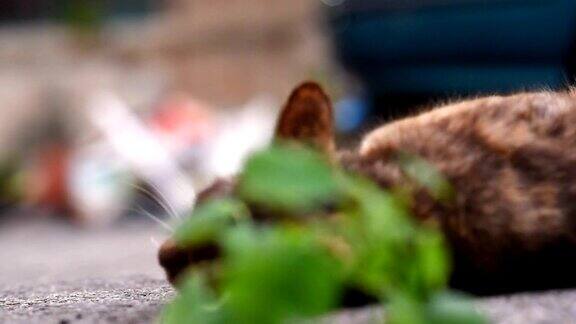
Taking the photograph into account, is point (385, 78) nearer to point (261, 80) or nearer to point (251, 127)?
point (251, 127)

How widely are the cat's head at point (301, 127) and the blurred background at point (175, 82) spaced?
134mm

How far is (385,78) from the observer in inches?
216

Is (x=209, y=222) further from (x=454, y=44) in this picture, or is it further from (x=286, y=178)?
(x=454, y=44)

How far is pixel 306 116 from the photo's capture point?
188 cm

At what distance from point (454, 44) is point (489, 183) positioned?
3249 millimetres

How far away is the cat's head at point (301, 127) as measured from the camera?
1849 mm

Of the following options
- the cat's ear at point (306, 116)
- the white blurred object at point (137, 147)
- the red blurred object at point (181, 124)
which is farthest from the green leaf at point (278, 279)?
the red blurred object at point (181, 124)

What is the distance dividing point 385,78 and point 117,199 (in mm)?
1614

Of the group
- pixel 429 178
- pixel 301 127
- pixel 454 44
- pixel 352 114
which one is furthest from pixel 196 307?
pixel 352 114

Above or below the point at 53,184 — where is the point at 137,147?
below

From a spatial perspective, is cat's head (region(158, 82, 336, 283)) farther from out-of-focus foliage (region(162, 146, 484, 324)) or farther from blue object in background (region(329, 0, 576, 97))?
blue object in background (region(329, 0, 576, 97))

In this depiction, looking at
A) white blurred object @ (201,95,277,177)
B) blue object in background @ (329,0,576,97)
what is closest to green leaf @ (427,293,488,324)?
blue object in background @ (329,0,576,97)

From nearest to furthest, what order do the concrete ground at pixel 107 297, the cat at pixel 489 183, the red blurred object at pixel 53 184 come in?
the concrete ground at pixel 107 297, the cat at pixel 489 183, the red blurred object at pixel 53 184

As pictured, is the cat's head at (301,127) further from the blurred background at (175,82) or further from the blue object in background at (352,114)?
the blue object in background at (352,114)
